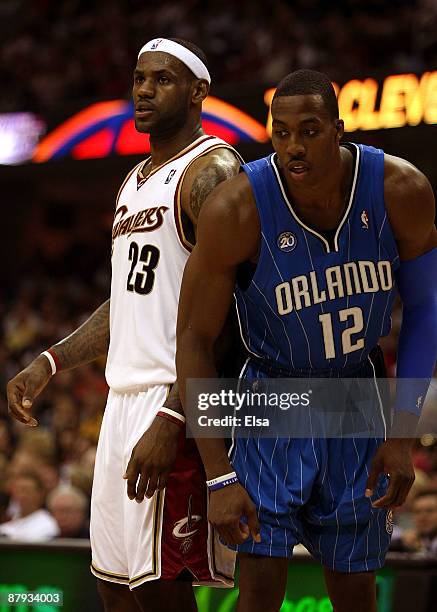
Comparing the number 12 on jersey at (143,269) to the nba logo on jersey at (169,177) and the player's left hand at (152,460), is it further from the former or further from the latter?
the player's left hand at (152,460)

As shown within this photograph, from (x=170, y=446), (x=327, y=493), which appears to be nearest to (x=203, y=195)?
(x=170, y=446)

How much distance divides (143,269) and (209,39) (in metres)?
10.1

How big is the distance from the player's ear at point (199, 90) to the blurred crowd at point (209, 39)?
6.19 metres

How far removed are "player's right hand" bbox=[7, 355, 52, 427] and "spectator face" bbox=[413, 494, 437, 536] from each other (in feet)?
9.78

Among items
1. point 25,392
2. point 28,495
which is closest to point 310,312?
point 25,392

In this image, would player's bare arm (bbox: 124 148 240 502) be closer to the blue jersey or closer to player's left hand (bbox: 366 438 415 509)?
the blue jersey

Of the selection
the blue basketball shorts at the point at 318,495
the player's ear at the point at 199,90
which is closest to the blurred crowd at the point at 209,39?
the player's ear at the point at 199,90

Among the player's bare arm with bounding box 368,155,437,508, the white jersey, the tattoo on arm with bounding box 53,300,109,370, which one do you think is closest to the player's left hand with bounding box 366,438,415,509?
the player's bare arm with bounding box 368,155,437,508

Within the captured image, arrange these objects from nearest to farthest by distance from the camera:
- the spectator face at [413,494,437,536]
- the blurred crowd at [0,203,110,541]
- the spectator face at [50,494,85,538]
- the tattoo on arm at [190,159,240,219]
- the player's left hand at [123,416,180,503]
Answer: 1. the player's left hand at [123,416,180,503]
2. the tattoo on arm at [190,159,240,219]
3. the spectator face at [413,494,437,536]
4. the spectator face at [50,494,85,538]
5. the blurred crowd at [0,203,110,541]

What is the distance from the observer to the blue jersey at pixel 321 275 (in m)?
2.85

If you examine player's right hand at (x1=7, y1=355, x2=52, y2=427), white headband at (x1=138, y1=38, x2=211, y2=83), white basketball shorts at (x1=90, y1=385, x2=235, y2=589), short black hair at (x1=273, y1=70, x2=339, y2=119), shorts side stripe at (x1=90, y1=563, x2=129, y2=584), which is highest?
white headband at (x1=138, y1=38, x2=211, y2=83)

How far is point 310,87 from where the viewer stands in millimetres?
2760

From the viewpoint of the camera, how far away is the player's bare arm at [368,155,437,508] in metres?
2.82

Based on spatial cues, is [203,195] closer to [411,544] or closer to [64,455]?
[411,544]
